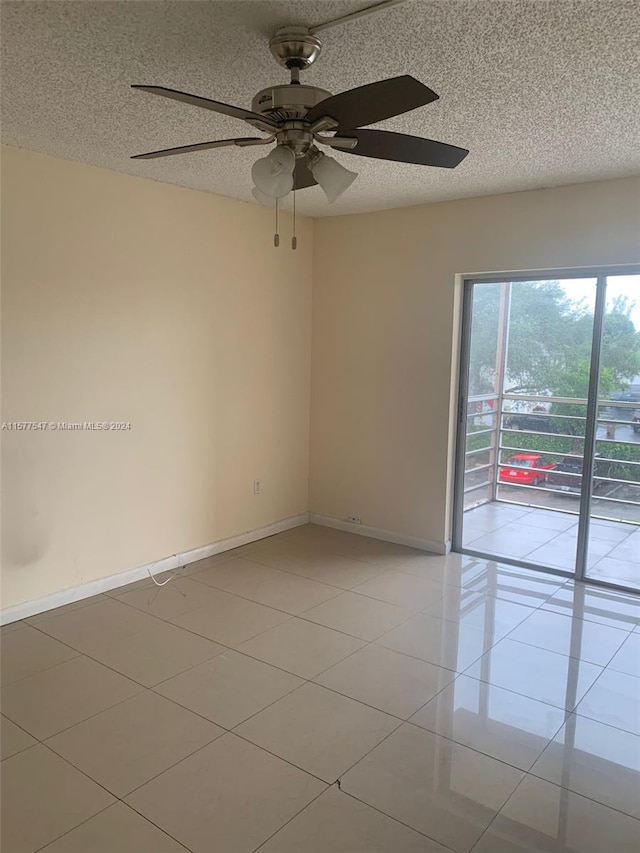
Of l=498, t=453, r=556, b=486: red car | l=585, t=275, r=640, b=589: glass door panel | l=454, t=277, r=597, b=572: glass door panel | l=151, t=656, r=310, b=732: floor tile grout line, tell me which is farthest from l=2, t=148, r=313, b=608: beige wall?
l=585, t=275, r=640, b=589: glass door panel

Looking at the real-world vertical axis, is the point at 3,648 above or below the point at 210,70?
below

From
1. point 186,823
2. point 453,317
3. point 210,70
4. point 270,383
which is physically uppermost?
point 210,70

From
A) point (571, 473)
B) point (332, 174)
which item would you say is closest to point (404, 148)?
point (332, 174)

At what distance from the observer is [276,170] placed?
1980mm

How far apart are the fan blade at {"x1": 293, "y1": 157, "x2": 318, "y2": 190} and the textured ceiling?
35 cm

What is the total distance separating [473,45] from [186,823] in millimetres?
2637

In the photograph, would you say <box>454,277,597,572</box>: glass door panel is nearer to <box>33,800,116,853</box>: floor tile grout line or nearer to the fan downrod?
the fan downrod

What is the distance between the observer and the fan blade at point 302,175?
2.14 m

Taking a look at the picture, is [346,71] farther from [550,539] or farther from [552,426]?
[550,539]

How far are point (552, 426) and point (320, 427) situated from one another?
1.82m

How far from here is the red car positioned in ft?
13.9

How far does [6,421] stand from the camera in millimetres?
3170

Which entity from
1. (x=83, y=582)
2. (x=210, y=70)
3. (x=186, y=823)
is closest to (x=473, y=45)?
(x=210, y=70)

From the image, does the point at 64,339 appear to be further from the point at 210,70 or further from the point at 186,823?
the point at 186,823
